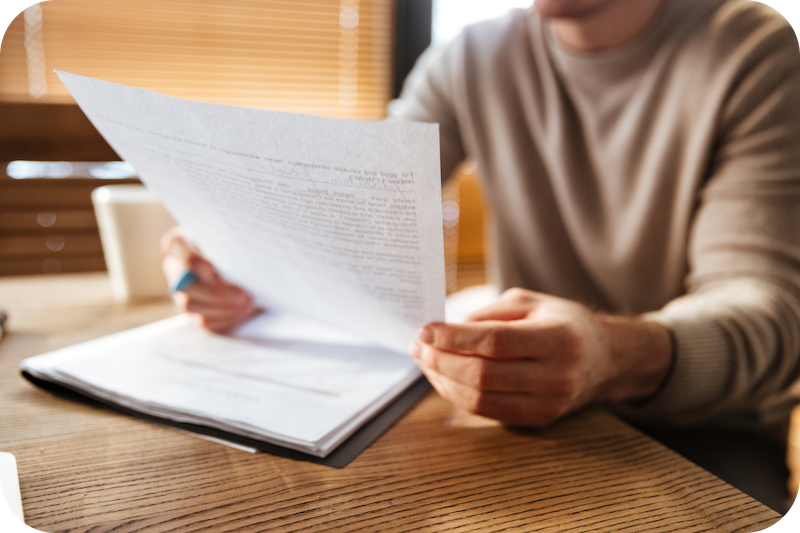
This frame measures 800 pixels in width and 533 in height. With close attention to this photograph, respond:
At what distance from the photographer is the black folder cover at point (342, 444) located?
326 millimetres

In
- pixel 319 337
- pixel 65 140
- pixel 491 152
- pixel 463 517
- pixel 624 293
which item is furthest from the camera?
pixel 65 140

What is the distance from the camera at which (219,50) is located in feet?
5.67

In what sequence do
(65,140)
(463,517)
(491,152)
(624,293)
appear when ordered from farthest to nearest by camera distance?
(65,140) → (491,152) → (624,293) → (463,517)

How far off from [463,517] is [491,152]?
70cm

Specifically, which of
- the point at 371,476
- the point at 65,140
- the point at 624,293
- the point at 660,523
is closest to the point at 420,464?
the point at 371,476

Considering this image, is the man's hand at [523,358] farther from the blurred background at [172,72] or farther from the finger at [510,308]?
the blurred background at [172,72]

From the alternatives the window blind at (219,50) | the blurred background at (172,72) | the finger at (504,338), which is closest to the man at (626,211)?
the finger at (504,338)

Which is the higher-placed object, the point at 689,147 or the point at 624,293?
the point at 689,147

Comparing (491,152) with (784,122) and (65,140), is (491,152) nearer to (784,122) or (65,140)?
(784,122)

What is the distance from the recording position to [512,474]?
0.32 meters

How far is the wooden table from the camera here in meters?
0.27

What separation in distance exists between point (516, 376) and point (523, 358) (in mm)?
17

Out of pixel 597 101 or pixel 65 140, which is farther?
pixel 65 140

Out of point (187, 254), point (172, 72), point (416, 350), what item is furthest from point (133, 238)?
point (172, 72)
